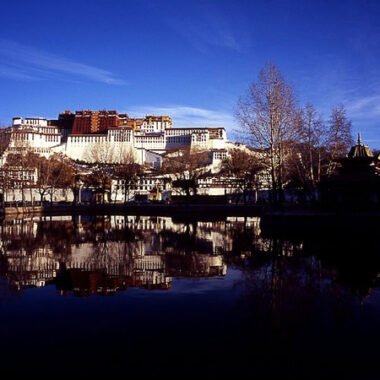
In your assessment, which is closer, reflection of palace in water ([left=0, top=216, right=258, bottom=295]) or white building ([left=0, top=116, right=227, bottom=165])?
reflection of palace in water ([left=0, top=216, right=258, bottom=295])

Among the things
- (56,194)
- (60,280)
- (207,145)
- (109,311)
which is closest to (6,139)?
(56,194)

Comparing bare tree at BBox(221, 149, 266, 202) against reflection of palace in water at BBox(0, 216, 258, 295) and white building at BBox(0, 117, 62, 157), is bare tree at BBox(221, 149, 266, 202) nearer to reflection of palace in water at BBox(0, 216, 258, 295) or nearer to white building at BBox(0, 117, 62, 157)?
reflection of palace in water at BBox(0, 216, 258, 295)

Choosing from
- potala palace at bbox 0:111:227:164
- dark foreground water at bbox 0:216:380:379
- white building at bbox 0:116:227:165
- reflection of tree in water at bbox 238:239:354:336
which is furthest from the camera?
potala palace at bbox 0:111:227:164

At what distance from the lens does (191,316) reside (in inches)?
363

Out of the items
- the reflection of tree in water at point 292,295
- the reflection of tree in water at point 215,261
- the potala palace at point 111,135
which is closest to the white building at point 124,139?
the potala palace at point 111,135

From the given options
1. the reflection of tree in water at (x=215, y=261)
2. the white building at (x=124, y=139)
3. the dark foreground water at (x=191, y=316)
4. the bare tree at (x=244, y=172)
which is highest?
the white building at (x=124, y=139)

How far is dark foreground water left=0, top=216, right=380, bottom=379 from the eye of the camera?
6609 millimetres

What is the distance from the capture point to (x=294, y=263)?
15891 millimetres

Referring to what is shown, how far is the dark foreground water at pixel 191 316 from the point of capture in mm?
6609

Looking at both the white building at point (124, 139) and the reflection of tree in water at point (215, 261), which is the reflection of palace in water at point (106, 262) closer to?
the reflection of tree in water at point (215, 261)

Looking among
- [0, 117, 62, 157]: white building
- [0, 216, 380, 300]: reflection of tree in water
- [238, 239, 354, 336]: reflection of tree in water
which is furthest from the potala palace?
[238, 239, 354, 336]: reflection of tree in water

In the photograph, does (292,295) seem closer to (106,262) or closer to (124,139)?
(106,262)

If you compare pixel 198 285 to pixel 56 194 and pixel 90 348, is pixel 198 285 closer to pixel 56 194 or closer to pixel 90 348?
pixel 90 348

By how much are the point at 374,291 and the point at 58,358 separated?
26.0 feet
